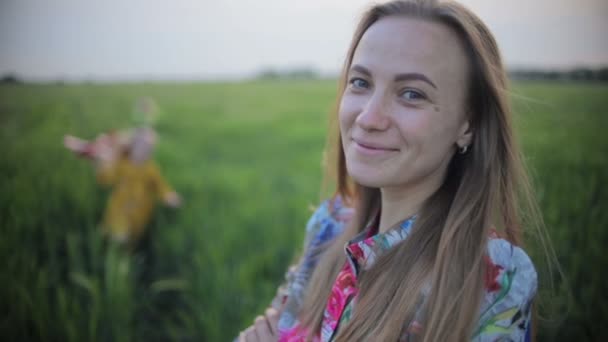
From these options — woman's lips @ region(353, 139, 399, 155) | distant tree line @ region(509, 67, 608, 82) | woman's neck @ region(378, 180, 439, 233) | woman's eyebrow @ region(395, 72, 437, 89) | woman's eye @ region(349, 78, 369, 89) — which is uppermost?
distant tree line @ region(509, 67, 608, 82)

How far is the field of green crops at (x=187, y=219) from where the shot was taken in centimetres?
179

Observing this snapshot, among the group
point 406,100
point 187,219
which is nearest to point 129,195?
point 187,219

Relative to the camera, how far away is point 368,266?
1.03 m

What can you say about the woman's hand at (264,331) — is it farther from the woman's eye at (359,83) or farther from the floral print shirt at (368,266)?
the woman's eye at (359,83)

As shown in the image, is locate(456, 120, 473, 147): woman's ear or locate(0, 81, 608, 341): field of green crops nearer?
locate(456, 120, 473, 147): woman's ear

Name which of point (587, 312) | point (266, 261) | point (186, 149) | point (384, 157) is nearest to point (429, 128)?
point (384, 157)

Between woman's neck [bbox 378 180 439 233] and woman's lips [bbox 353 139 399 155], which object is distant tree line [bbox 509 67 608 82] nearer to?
woman's neck [bbox 378 180 439 233]

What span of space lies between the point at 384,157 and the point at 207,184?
2001mm

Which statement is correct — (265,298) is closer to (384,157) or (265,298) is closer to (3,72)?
(384,157)

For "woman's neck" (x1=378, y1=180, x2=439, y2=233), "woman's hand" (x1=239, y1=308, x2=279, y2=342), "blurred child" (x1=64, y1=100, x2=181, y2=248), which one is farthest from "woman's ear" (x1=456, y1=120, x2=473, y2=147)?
"blurred child" (x1=64, y1=100, x2=181, y2=248)

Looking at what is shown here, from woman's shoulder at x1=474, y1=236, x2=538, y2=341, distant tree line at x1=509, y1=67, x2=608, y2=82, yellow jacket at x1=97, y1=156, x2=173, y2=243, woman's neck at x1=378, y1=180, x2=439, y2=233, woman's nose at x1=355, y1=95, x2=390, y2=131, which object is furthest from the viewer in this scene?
yellow jacket at x1=97, y1=156, x2=173, y2=243

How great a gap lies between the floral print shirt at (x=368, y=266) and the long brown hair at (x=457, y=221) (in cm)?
2

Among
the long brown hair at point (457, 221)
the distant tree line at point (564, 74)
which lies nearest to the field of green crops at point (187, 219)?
the distant tree line at point (564, 74)

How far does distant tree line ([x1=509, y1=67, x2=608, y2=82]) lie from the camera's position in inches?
83.9
